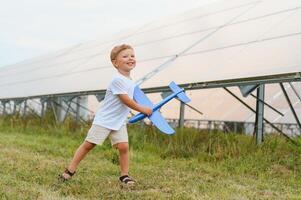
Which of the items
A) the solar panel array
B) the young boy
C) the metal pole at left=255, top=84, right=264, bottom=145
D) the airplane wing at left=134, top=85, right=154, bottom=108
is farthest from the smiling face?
the metal pole at left=255, top=84, right=264, bottom=145

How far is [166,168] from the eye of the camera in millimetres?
5316

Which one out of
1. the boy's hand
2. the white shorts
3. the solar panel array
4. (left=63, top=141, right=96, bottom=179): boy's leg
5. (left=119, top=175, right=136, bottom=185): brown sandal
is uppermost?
the solar panel array

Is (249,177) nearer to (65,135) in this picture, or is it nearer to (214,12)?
(65,135)

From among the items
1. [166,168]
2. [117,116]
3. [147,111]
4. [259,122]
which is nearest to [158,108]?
[147,111]

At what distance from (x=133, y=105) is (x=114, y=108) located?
0.23 meters

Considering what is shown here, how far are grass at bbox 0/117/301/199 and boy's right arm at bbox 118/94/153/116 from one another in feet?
1.94

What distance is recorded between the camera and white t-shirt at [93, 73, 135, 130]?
4219 millimetres

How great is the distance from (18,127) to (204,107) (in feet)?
12.5

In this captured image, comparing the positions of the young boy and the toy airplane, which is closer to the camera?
the toy airplane

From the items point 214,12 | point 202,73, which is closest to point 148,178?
point 202,73

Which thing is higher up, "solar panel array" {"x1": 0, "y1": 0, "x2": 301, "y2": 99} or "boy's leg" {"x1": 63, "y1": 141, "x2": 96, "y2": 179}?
"solar panel array" {"x1": 0, "y1": 0, "x2": 301, "y2": 99}

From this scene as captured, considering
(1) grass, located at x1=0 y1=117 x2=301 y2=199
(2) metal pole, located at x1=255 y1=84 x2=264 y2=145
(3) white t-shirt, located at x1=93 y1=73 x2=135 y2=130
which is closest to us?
(1) grass, located at x1=0 y1=117 x2=301 y2=199

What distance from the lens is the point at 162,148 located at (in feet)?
21.7

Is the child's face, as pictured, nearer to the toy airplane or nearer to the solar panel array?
the toy airplane
